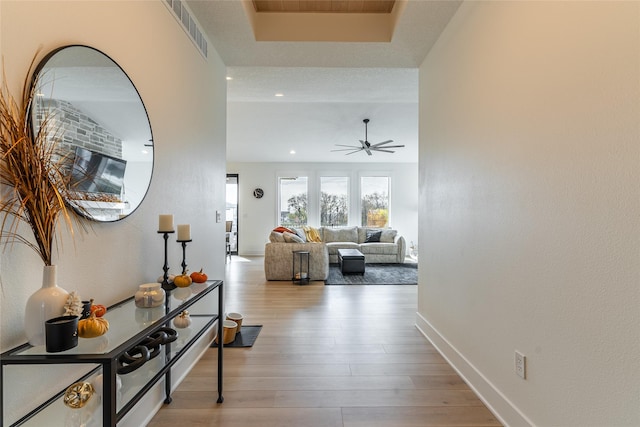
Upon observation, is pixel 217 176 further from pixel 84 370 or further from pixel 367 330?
pixel 367 330

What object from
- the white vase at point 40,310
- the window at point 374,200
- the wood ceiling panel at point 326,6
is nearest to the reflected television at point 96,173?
the white vase at point 40,310

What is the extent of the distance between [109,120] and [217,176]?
4.65ft

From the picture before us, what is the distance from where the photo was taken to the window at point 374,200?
28.3 ft

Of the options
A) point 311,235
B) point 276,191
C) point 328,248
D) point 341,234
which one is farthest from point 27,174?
point 276,191

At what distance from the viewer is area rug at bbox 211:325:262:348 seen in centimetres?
256

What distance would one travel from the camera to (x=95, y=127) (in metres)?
1.22

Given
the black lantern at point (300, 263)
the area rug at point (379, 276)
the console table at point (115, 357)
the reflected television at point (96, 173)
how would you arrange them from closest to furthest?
the console table at point (115, 357)
the reflected television at point (96, 173)
the area rug at point (379, 276)
the black lantern at point (300, 263)

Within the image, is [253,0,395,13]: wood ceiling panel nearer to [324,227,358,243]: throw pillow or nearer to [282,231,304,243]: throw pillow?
[282,231,304,243]: throw pillow

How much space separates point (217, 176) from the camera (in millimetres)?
2721

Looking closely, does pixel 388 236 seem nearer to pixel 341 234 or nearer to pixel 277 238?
pixel 341 234

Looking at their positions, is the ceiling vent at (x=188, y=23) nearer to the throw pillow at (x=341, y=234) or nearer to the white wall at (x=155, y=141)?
the white wall at (x=155, y=141)

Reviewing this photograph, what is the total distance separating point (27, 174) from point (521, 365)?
86.5 inches

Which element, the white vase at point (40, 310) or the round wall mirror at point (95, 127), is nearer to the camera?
the white vase at point (40, 310)

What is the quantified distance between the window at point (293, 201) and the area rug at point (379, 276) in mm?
2393
